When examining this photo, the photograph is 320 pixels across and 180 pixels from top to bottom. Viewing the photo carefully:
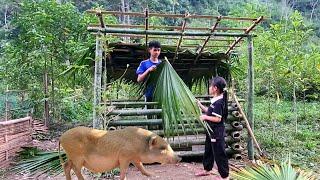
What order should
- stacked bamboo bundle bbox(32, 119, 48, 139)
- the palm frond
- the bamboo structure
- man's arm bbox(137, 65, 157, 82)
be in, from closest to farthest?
1. the palm frond
2. man's arm bbox(137, 65, 157, 82)
3. the bamboo structure
4. stacked bamboo bundle bbox(32, 119, 48, 139)

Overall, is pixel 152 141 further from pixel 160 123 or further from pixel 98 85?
pixel 160 123

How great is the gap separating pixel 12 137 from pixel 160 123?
8.26 ft

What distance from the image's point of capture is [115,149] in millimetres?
4281

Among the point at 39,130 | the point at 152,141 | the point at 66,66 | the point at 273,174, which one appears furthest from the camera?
the point at 66,66

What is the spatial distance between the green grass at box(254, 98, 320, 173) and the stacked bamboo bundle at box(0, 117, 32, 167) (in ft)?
15.0

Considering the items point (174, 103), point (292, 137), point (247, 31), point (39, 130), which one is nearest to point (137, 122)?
point (174, 103)

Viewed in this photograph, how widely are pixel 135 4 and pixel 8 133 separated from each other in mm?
19752

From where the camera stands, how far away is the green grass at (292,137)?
769cm

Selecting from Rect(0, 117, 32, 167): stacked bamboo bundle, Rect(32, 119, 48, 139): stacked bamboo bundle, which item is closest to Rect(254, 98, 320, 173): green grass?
Rect(0, 117, 32, 167): stacked bamboo bundle

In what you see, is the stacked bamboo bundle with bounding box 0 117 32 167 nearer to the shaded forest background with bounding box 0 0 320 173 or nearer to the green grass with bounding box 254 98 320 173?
the shaded forest background with bounding box 0 0 320 173

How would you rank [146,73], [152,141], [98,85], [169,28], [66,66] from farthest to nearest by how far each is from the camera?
[66,66]
[169,28]
[98,85]
[146,73]
[152,141]

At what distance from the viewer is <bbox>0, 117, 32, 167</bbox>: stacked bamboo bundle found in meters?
6.41

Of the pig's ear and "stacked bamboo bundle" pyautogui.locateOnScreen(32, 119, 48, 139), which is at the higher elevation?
the pig's ear

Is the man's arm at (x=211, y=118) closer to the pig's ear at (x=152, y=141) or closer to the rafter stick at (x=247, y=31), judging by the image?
the pig's ear at (x=152, y=141)
